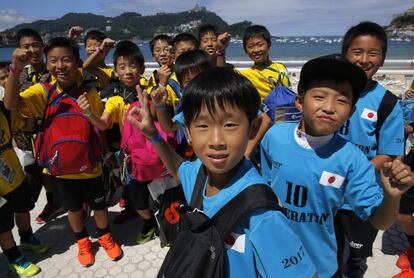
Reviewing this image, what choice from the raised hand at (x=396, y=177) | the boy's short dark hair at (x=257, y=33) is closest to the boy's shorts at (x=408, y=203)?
the raised hand at (x=396, y=177)

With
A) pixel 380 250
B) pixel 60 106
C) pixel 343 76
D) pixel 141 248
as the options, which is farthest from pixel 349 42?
pixel 141 248

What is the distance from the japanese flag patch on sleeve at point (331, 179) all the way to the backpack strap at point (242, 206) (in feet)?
1.64

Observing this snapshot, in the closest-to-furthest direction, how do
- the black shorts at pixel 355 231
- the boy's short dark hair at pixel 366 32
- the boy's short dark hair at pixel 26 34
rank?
the black shorts at pixel 355 231 < the boy's short dark hair at pixel 366 32 < the boy's short dark hair at pixel 26 34

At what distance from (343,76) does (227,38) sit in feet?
7.46

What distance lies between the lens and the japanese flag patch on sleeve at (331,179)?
4.67ft

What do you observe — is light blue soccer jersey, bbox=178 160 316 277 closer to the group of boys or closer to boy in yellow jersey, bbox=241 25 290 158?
the group of boys

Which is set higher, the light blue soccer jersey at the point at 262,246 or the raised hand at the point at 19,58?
the raised hand at the point at 19,58

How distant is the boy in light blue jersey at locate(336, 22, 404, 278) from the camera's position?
184 cm

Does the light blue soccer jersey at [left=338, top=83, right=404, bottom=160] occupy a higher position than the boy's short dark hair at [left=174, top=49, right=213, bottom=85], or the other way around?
the boy's short dark hair at [left=174, top=49, right=213, bottom=85]

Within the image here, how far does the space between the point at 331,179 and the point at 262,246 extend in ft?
2.06

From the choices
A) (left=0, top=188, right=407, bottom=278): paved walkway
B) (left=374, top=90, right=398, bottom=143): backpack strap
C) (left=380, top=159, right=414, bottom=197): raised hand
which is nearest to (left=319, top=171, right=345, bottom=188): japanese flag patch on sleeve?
(left=380, top=159, right=414, bottom=197): raised hand

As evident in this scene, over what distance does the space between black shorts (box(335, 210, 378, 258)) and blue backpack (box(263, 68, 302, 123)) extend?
78 centimetres

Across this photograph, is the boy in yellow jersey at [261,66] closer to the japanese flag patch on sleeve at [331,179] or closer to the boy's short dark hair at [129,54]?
the boy's short dark hair at [129,54]

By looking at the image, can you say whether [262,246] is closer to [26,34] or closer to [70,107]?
[70,107]
